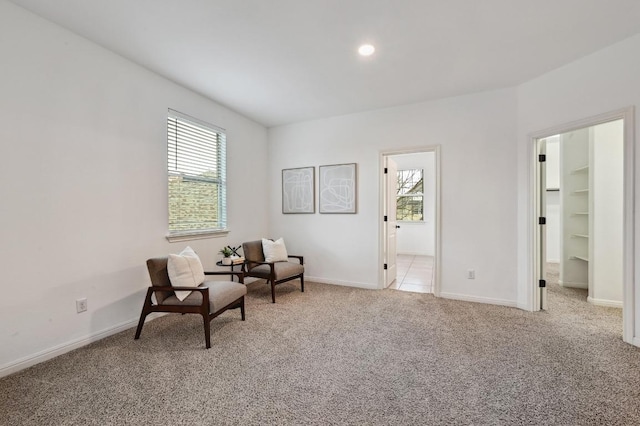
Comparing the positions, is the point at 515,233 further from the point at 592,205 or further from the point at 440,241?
the point at 592,205

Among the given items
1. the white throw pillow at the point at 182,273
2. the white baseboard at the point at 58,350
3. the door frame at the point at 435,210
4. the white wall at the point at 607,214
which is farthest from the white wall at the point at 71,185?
the white wall at the point at 607,214

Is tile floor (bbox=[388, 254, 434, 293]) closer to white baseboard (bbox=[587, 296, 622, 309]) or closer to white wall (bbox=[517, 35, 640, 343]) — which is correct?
white wall (bbox=[517, 35, 640, 343])

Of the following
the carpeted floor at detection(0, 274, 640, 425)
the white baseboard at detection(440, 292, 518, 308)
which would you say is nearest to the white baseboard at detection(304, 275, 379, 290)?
the white baseboard at detection(440, 292, 518, 308)

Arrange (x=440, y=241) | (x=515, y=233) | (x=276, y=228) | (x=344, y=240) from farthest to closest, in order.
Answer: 1. (x=276, y=228)
2. (x=344, y=240)
3. (x=440, y=241)
4. (x=515, y=233)

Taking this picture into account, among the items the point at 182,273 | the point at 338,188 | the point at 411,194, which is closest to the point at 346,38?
the point at 338,188

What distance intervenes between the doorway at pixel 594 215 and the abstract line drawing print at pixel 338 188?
2.31 m

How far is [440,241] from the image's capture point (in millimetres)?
3768

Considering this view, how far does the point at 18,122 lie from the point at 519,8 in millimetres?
3867

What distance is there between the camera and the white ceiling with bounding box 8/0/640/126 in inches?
81.4

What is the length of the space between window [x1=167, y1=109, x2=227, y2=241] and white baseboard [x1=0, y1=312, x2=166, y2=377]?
39.2 inches

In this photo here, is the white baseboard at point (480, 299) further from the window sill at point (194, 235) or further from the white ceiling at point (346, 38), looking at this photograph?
the window sill at point (194, 235)

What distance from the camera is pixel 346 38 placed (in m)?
2.43

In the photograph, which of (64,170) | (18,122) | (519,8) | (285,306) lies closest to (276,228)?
(285,306)

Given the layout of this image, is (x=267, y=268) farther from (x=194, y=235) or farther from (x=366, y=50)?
(x=366, y=50)
